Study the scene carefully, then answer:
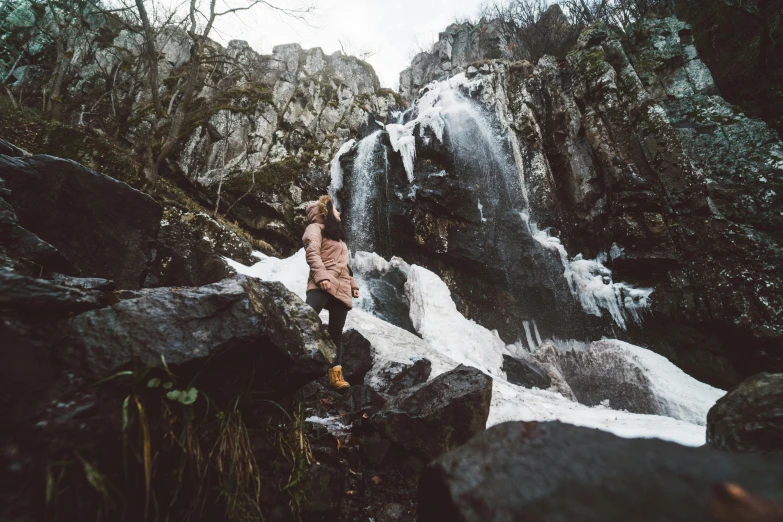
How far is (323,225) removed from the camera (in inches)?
156

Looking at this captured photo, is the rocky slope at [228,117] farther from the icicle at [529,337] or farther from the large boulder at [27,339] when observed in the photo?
the large boulder at [27,339]

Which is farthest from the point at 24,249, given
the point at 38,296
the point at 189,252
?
the point at 189,252

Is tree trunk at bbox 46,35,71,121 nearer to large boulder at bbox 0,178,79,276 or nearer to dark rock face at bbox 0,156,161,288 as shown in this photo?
dark rock face at bbox 0,156,161,288

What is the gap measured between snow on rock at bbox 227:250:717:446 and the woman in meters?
0.97

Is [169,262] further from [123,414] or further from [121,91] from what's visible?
[121,91]

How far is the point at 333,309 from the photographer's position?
3.71 meters

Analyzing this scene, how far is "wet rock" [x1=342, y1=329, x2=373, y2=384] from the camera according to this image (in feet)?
14.6


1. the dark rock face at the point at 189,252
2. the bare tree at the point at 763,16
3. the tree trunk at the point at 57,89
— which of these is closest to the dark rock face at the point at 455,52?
the bare tree at the point at 763,16

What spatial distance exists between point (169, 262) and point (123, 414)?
4.98 m

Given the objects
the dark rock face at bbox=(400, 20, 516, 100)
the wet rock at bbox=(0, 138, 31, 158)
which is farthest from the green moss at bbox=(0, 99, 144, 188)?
the dark rock face at bbox=(400, 20, 516, 100)

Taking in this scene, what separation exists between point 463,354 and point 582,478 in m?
7.34

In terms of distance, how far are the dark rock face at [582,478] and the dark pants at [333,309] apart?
2694mm

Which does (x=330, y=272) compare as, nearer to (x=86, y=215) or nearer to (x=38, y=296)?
(x=86, y=215)

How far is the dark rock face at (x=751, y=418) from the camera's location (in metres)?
1.86
